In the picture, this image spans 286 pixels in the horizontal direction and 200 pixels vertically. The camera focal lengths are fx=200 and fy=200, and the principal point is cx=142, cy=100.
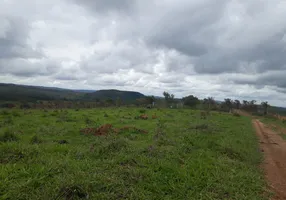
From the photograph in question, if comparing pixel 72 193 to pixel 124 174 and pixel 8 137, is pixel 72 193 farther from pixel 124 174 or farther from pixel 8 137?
pixel 8 137

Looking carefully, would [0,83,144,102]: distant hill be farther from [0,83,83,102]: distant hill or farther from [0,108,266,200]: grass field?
[0,108,266,200]: grass field

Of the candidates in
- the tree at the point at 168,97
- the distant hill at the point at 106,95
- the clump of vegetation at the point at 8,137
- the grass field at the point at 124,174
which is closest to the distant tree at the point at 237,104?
the tree at the point at 168,97

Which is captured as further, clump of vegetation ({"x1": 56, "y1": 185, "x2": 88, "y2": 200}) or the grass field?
the grass field

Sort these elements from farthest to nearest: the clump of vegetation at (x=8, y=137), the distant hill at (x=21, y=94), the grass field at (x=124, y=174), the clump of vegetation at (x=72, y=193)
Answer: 1. the distant hill at (x=21, y=94)
2. the clump of vegetation at (x=8, y=137)
3. the grass field at (x=124, y=174)
4. the clump of vegetation at (x=72, y=193)

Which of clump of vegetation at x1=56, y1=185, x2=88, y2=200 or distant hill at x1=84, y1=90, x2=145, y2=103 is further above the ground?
distant hill at x1=84, y1=90, x2=145, y2=103

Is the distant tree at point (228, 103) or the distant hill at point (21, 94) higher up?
the distant tree at point (228, 103)

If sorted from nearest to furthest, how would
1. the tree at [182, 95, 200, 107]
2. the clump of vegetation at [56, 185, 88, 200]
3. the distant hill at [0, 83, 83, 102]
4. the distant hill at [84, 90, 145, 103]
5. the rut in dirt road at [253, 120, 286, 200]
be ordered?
the clump of vegetation at [56, 185, 88, 200]
the rut in dirt road at [253, 120, 286, 200]
the distant hill at [0, 83, 83, 102]
the tree at [182, 95, 200, 107]
the distant hill at [84, 90, 145, 103]

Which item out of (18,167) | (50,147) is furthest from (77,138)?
(18,167)

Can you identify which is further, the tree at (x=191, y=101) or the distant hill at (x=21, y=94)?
the tree at (x=191, y=101)

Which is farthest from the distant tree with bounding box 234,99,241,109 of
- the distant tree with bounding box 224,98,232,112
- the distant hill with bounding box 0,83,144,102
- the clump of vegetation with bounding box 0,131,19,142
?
the clump of vegetation with bounding box 0,131,19,142

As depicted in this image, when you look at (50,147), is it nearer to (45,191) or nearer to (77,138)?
(77,138)

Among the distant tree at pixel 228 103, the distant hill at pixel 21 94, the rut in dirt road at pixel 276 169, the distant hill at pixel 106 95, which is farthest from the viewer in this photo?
the distant hill at pixel 106 95

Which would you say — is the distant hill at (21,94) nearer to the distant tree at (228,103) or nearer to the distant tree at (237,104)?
the distant tree at (228,103)

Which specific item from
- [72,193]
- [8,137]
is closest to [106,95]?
[8,137]
